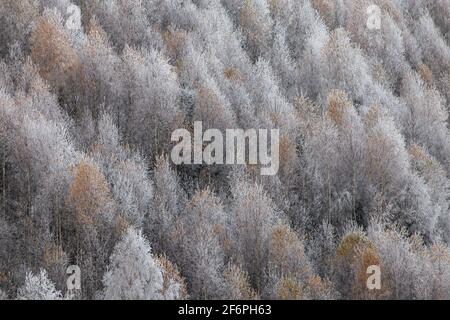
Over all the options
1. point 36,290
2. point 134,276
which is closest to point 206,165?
point 134,276

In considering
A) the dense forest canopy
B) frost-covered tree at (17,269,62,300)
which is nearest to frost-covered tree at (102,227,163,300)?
the dense forest canopy

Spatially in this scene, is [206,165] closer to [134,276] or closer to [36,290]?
[134,276]

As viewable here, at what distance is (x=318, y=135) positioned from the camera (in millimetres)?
19266

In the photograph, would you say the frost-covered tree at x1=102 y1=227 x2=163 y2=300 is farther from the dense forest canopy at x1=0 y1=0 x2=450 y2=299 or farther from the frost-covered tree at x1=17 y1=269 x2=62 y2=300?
the frost-covered tree at x1=17 y1=269 x2=62 y2=300

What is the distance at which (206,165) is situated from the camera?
17125 mm

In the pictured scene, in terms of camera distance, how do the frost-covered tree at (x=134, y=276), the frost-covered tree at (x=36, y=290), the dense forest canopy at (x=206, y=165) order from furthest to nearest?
1. the dense forest canopy at (x=206, y=165)
2. the frost-covered tree at (x=134, y=276)
3. the frost-covered tree at (x=36, y=290)

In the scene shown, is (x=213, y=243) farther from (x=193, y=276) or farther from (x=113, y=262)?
(x=113, y=262)

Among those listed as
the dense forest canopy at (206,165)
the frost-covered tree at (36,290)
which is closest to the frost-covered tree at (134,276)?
the dense forest canopy at (206,165)

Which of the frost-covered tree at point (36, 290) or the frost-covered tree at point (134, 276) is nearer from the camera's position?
the frost-covered tree at point (36, 290)

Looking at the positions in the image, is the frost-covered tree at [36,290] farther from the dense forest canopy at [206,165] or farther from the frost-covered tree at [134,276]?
the frost-covered tree at [134,276]

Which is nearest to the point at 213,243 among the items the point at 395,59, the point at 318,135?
the point at 318,135

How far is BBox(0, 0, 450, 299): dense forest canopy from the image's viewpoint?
13977 mm

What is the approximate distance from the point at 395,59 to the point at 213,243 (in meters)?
16.1

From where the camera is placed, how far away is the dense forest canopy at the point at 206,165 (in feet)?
45.9
